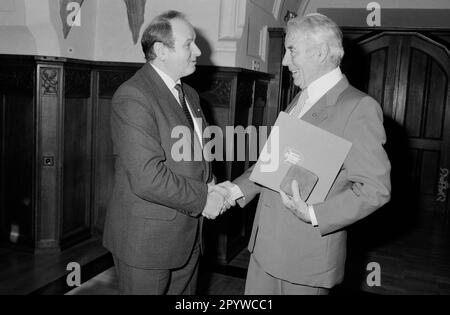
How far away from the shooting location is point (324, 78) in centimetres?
184

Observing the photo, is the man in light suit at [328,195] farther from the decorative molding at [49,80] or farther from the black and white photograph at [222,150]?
the decorative molding at [49,80]

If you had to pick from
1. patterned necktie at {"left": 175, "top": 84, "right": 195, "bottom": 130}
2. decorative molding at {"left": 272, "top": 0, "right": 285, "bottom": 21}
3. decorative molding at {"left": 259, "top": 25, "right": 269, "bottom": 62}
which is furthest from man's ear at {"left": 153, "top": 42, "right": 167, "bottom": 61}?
decorative molding at {"left": 272, "top": 0, "right": 285, "bottom": 21}

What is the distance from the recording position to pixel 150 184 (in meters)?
1.93

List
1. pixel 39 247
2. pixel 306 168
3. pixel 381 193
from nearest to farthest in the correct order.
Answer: pixel 381 193
pixel 306 168
pixel 39 247

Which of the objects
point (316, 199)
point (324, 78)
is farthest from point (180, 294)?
point (324, 78)

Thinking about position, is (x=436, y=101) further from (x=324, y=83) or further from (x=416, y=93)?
(x=324, y=83)

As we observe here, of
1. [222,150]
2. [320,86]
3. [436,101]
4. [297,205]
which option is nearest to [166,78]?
[320,86]

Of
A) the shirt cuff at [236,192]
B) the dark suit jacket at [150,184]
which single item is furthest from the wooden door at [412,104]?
the dark suit jacket at [150,184]

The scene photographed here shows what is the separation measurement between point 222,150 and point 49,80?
1.62 meters

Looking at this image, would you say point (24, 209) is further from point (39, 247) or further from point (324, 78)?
point (324, 78)

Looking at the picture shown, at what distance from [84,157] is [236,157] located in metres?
1.48

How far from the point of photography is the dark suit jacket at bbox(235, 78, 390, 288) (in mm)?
1636

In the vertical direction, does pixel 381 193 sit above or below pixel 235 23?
below
